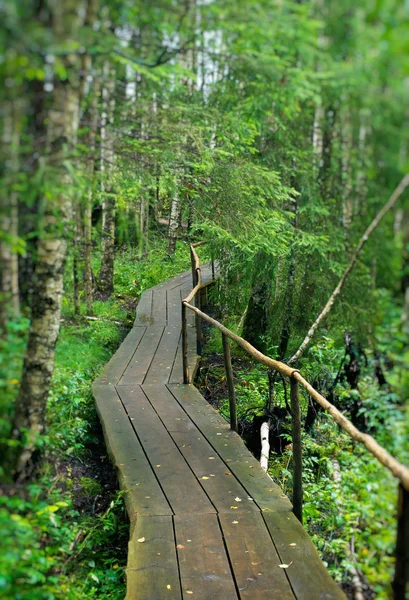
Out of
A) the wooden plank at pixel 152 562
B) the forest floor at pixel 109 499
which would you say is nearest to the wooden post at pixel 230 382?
the forest floor at pixel 109 499

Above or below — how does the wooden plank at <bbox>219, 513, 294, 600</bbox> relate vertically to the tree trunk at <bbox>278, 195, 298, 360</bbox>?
below

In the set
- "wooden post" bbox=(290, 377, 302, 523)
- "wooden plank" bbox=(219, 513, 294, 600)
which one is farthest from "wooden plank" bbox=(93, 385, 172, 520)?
"wooden post" bbox=(290, 377, 302, 523)

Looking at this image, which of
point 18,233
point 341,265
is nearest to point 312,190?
point 341,265

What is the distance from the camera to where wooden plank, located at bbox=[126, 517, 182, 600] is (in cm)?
281

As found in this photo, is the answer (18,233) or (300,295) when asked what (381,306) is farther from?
(300,295)

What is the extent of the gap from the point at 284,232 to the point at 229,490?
2.97m

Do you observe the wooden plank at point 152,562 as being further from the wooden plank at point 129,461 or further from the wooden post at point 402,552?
the wooden post at point 402,552

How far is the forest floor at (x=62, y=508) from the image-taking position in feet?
5.92

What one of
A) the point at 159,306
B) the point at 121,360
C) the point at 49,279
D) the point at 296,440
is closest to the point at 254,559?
the point at 296,440

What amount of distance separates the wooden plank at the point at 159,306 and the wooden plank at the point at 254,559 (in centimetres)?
585

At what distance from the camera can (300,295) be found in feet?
15.6

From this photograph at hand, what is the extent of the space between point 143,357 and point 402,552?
569cm

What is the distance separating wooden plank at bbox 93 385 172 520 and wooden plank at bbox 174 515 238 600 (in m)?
0.25

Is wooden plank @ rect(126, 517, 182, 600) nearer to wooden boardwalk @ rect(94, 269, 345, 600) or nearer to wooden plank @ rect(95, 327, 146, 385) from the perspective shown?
wooden boardwalk @ rect(94, 269, 345, 600)
